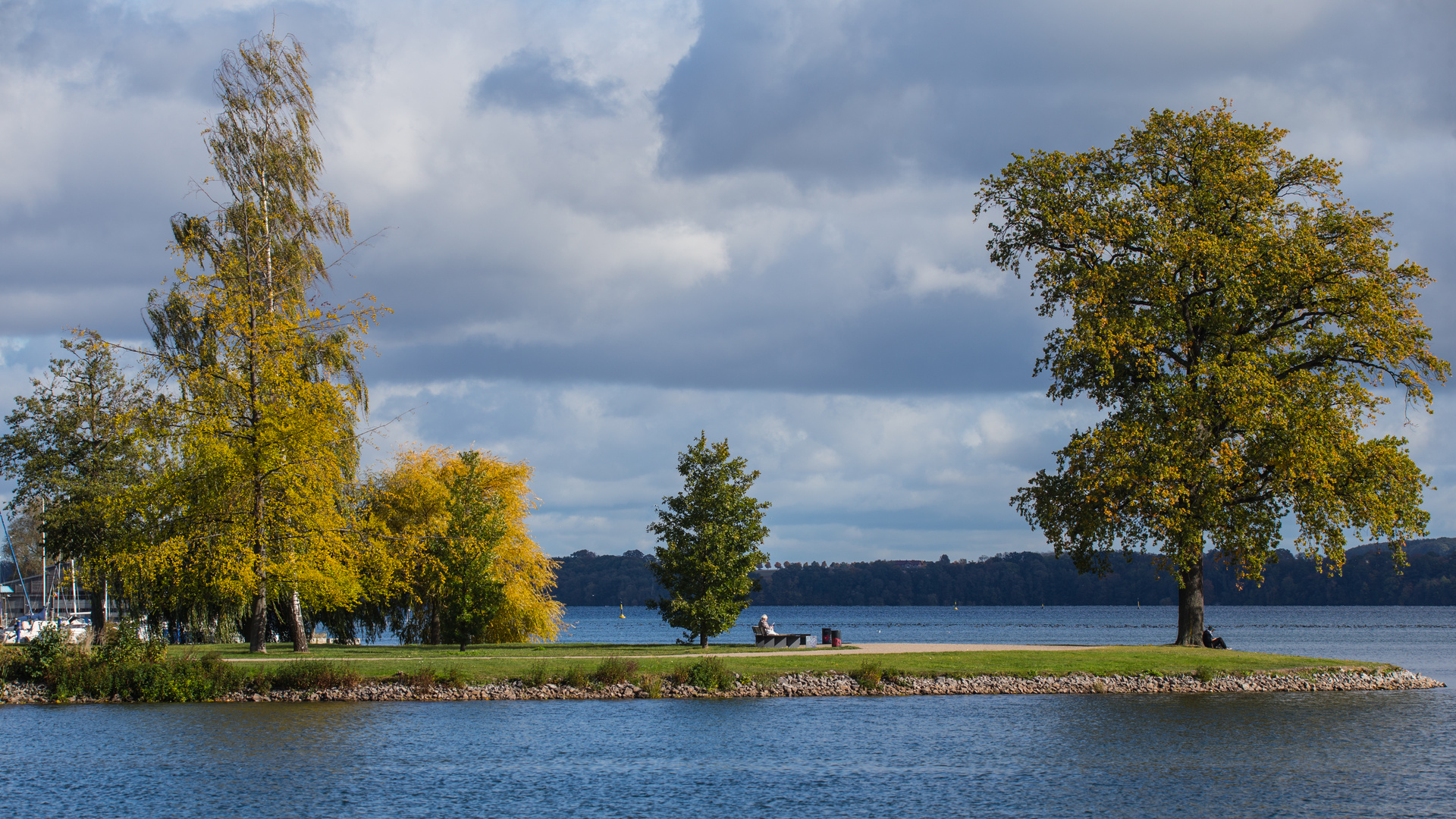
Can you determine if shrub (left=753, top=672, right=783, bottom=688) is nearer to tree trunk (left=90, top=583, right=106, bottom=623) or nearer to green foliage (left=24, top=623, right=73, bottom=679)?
green foliage (left=24, top=623, right=73, bottom=679)

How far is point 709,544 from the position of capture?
4312cm

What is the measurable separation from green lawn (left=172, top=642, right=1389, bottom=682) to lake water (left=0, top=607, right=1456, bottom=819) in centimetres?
188

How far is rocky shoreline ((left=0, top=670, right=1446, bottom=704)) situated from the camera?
112 ft

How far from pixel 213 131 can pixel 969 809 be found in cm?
3538

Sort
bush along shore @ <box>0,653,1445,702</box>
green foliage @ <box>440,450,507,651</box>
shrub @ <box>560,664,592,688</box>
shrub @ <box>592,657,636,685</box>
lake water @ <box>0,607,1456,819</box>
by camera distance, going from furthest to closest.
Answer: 1. green foliage @ <box>440,450,507,651</box>
2. shrub @ <box>592,657,636,685</box>
3. shrub @ <box>560,664,592,688</box>
4. bush along shore @ <box>0,653,1445,702</box>
5. lake water @ <box>0,607,1456,819</box>

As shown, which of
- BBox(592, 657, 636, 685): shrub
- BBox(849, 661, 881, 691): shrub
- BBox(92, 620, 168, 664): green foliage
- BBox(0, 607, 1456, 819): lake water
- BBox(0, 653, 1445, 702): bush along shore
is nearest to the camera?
BBox(0, 607, 1456, 819): lake water

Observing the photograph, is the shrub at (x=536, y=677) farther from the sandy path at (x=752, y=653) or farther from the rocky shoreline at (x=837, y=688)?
the sandy path at (x=752, y=653)

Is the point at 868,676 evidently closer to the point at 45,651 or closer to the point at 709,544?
the point at 709,544

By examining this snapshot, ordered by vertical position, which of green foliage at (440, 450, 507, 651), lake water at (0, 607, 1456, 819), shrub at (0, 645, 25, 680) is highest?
green foliage at (440, 450, 507, 651)

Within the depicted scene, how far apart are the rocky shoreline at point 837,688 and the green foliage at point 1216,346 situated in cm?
408

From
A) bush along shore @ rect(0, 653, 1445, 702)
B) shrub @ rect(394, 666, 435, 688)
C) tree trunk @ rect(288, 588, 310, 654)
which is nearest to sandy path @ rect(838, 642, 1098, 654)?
bush along shore @ rect(0, 653, 1445, 702)

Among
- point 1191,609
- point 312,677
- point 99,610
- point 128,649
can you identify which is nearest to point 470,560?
point 312,677

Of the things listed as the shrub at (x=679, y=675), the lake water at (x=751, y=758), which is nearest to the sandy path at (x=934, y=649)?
the lake water at (x=751, y=758)

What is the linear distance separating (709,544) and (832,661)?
678 centimetres
